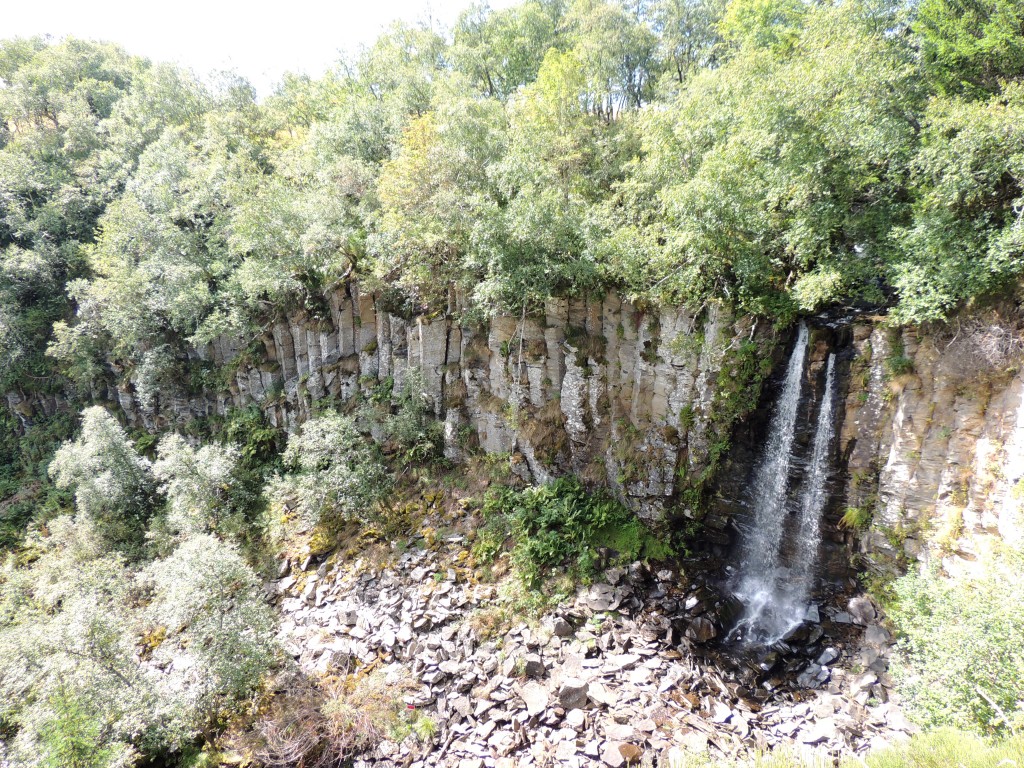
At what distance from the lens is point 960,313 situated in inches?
420

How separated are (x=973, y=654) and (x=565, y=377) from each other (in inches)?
482

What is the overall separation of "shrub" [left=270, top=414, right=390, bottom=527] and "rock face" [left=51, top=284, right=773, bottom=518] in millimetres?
3399

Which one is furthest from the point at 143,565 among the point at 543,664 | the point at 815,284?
the point at 815,284

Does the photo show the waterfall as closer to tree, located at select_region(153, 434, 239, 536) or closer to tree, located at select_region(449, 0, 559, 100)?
tree, located at select_region(153, 434, 239, 536)

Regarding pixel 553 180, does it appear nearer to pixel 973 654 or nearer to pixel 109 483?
pixel 973 654

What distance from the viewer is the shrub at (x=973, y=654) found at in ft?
26.1

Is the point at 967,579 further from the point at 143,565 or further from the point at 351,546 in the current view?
the point at 143,565

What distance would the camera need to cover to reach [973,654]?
835 centimetres

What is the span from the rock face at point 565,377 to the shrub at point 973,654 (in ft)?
21.5

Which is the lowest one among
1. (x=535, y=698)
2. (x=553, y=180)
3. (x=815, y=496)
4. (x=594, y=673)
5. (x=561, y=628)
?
(x=535, y=698)

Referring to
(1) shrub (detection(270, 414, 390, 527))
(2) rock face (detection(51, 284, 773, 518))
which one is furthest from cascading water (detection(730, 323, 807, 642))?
(1) shrub (detection(270, 414, 390, 527))

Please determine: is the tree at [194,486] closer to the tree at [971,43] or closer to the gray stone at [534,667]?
the gray stone at [534,667]

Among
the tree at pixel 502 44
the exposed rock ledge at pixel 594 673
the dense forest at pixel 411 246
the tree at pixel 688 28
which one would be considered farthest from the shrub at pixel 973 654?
the tree at pixel 502 44

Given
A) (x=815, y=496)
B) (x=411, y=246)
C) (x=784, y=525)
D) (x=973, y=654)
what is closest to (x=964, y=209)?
(x=815, y=496)
